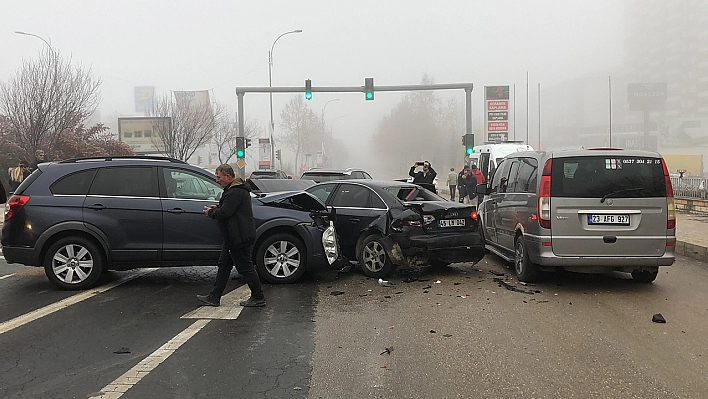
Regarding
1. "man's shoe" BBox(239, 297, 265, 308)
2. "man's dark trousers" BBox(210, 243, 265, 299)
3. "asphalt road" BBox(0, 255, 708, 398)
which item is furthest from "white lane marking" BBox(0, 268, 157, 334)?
"man's shoe" BBox(239, 297, 265, 308)

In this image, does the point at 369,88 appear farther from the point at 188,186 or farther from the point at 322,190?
the point at 188,186

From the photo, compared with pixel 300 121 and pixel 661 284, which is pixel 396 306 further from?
pixel 300 121

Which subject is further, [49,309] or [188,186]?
[188,186]

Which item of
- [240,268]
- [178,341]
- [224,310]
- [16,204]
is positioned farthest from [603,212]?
[16,204]

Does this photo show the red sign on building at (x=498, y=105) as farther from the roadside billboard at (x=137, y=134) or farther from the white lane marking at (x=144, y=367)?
the white lane marking at (x=144, y=367)

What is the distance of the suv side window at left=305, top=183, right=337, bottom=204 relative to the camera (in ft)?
31.4

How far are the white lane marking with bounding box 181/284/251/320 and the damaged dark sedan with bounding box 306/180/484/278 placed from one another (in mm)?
1993

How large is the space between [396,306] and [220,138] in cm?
4766

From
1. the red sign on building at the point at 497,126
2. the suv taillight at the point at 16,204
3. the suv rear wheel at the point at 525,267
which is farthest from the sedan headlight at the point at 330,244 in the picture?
the red sign on building at the point at 497,126

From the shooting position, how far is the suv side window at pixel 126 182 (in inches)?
311

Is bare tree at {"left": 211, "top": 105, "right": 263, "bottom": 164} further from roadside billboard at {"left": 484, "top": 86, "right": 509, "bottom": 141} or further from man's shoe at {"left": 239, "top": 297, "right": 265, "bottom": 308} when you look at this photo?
man's shoe at {"left": 239, "top": 297, "right": 265, "bottom": 308}

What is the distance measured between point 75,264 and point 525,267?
238 inches

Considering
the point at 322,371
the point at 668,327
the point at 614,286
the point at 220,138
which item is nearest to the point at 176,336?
the point at 322,371

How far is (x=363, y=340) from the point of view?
5.49 meters
